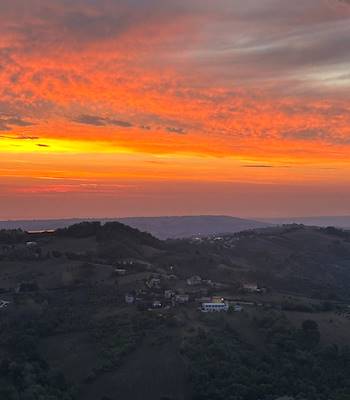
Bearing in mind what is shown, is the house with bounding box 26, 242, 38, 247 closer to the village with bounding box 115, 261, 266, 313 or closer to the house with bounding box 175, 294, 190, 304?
the village with bounding box 115, 261, 266, 313

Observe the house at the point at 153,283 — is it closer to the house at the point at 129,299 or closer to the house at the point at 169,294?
the house at the point at 169,294

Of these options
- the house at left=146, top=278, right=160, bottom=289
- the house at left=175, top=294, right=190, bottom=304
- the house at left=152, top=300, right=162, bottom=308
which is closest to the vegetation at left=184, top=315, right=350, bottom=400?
the house at left=175, top=294, right=190, bottom=304

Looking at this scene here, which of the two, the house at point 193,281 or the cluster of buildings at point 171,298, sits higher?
the house at point 193,281

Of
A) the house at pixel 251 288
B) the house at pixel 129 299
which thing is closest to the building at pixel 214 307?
the house at pixel 129 299

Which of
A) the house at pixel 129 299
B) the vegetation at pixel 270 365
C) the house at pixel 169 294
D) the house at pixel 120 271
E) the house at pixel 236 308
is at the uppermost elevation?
the house at pixel 120 271

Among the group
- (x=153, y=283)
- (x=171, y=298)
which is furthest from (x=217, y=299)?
(x=153, y=283)

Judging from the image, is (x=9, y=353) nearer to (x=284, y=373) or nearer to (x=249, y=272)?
(x=284, y=373)

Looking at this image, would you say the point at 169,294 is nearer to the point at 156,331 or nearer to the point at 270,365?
the point at 156,331
